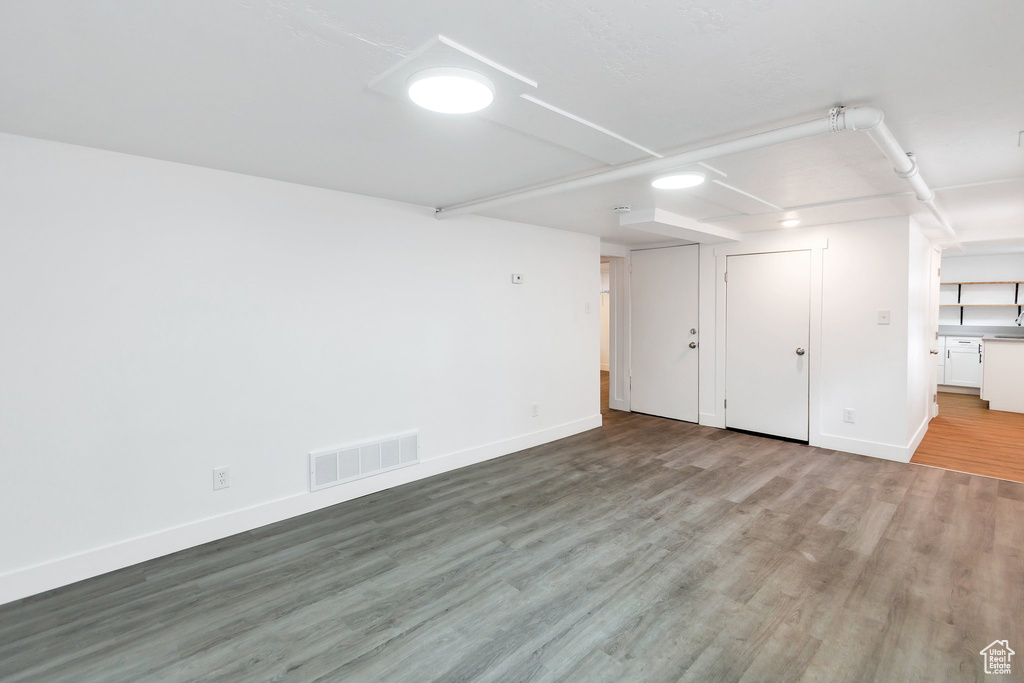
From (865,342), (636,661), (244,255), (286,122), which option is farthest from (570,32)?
(865,342)

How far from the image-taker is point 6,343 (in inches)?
94.5

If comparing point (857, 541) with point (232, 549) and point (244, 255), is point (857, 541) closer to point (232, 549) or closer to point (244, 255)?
point (232, 549)

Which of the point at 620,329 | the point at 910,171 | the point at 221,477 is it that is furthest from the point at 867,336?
the point at 221,477

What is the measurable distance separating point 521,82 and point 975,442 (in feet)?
20.7

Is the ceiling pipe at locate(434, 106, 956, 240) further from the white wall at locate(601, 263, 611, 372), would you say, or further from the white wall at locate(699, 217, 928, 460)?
the white wall at locate(601, 263, 611, 372)

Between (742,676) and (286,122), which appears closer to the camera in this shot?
(742,676)

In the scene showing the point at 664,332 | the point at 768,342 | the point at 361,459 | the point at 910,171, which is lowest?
the point at 361,459

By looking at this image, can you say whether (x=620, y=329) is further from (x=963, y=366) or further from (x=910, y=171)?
(x=963, y=366)

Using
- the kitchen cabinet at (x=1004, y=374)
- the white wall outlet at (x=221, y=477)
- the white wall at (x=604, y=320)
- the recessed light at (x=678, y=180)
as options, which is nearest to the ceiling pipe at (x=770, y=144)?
the recessed light at (x=678, y=180)

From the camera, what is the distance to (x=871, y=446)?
464 centimetres

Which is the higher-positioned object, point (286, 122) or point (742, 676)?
point (286, 122)

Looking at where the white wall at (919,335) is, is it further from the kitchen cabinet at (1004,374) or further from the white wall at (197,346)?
the white wall at (197,346)

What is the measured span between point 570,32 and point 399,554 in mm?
2752

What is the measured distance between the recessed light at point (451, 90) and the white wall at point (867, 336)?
4401 millimetres
